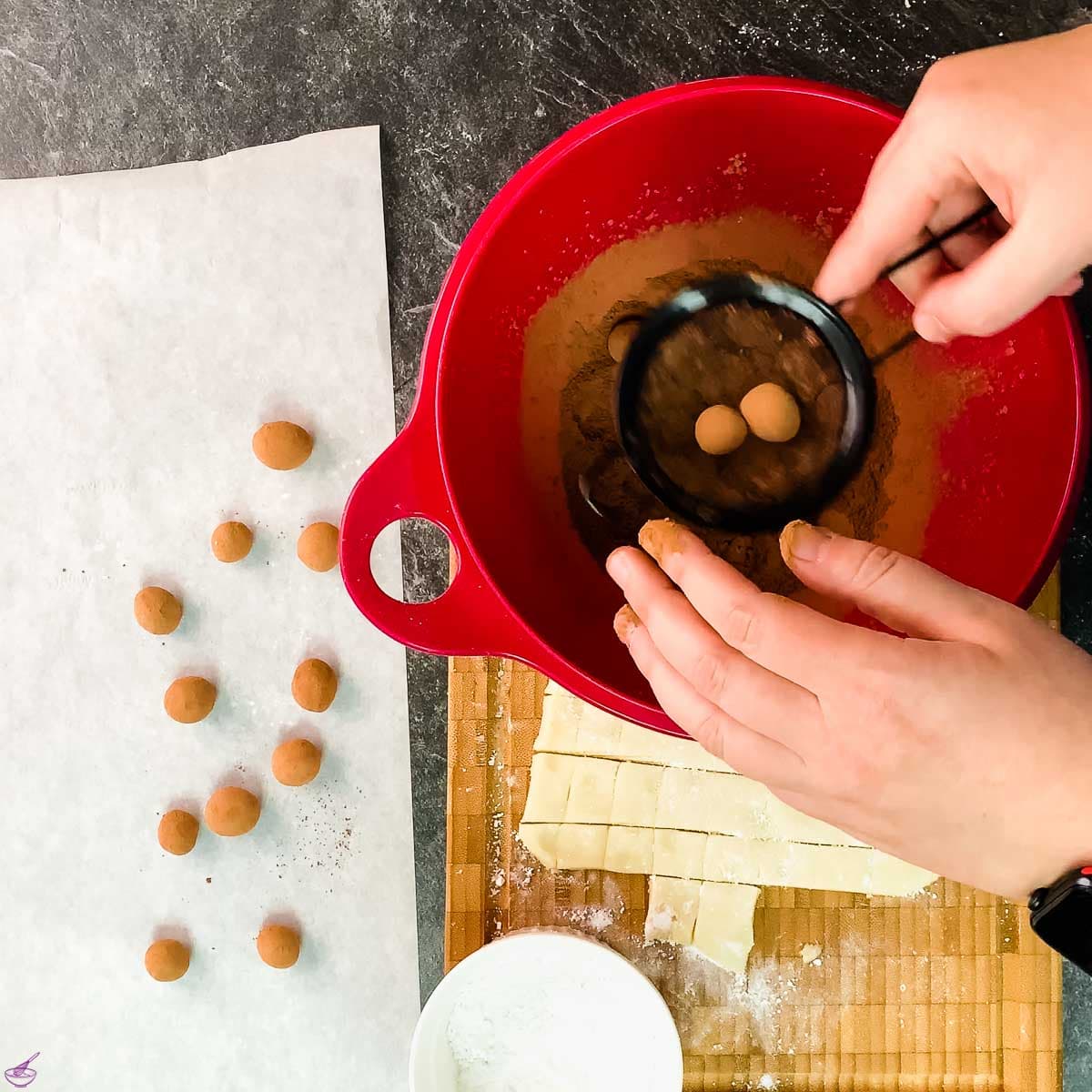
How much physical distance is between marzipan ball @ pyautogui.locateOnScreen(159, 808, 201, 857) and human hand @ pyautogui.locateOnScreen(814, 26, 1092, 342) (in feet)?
2.67

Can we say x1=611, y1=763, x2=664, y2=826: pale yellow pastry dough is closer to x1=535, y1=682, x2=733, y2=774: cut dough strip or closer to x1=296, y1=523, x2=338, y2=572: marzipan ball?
x1=535, y1=682, x2=733, y2=774: cut dough strip

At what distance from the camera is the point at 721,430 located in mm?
788

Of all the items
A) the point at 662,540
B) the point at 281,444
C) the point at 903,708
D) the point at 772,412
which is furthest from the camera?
the point at 281,444

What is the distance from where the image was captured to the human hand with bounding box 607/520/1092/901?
1.70ft

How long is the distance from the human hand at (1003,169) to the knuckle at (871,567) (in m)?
0.17

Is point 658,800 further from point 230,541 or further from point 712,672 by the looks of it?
point 230,541

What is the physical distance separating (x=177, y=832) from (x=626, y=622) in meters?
0.55

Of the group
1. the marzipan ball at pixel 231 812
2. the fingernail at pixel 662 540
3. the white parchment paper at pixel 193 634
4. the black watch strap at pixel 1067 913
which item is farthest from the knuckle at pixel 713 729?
the marzipan ball at pixel 231 812

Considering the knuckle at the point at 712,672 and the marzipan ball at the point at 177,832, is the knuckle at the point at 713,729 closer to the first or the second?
the knuckle at the point at 712,672

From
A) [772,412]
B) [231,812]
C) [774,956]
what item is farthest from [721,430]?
[231,812]

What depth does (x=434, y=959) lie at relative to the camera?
36.8 inches

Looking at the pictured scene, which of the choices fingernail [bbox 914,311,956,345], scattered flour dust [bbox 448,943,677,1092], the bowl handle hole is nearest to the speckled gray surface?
the bowl handle hole

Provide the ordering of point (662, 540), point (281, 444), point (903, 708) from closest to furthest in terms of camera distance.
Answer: point (903, 708), point (662, 540), point (281, 444)

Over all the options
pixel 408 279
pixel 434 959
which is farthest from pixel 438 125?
pixel 434 959
